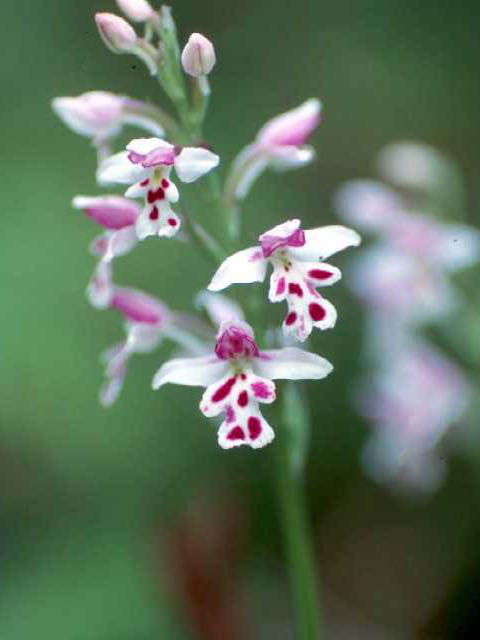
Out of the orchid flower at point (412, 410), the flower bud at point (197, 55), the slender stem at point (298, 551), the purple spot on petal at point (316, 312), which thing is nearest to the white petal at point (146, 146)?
the flower bud at point (197, 55)

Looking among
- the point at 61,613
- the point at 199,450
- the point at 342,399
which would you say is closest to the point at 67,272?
the point at 199,450

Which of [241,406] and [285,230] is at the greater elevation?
[285,230]

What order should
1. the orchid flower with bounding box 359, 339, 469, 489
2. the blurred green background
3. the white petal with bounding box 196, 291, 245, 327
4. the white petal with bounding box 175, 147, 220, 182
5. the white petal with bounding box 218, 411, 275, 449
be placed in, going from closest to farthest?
1. the white petal with bounding box 218, 411, 275, 449
2. the white petal with bounding box 175, 147, 220, 182
3. the white petal with bounding box 196, 291, 245, 327
4. the blurred green background
5. the orchid flower with bounding box 359, 339, 469, 489

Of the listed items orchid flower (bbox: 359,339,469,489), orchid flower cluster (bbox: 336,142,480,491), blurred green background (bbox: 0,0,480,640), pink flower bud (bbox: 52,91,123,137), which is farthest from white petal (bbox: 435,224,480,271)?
Answer: pink flower bud (bbox: 52,91,123,137)

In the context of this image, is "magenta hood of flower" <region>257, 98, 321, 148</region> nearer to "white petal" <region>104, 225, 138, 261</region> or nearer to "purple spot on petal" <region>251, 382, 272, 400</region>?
"white petal" <region>104, 225, 138, 261</region>

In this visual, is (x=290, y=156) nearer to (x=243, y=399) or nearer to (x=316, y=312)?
(x=316, y=312)

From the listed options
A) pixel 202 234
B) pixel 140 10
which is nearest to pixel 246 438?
pixel 202 234
